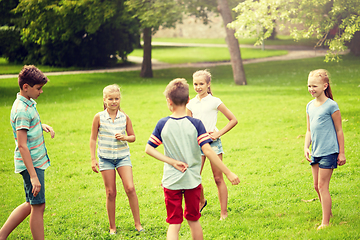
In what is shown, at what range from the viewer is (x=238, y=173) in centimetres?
682

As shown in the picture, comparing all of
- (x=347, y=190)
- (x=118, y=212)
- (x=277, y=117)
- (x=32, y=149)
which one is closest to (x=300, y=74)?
(x=277, y=117)

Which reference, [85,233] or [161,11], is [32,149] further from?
[161,11]

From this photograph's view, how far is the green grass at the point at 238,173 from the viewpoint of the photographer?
4.64m

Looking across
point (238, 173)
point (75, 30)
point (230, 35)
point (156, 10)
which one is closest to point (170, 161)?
point (238, 173)

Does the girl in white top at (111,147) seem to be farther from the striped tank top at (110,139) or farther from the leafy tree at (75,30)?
the leafy tree at (75,30)

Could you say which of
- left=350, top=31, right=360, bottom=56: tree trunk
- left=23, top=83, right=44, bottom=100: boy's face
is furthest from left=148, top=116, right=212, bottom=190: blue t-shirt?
left=350, top=31, right=360, bottom=56: tree trunk

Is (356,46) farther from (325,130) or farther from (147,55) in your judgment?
(325,130)

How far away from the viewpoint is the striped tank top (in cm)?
444

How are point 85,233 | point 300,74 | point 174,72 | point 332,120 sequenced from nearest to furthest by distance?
point 332,120
point 85,233
point 300,74
point 174,72

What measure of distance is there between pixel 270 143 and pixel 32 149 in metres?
6.29

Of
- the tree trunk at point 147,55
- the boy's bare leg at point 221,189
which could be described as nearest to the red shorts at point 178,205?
the boy's bare leg at point 221,189

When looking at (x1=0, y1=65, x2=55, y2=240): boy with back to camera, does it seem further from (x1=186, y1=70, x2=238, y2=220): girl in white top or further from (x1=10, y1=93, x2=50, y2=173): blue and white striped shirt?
(x1=186, y1=70, x2=238, y2=220): girl in white top

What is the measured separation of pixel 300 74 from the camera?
22.4 m

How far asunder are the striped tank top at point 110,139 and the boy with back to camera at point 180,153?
1.12 m
